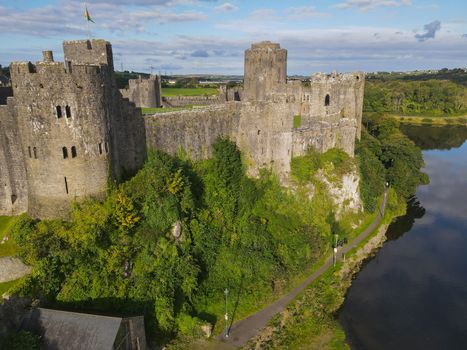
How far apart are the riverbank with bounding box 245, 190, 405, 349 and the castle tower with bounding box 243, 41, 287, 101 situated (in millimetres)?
16944

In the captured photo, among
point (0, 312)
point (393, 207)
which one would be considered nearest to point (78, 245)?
point (0, 312)

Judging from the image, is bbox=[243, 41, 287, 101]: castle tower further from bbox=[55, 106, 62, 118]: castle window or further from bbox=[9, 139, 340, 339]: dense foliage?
bbox=[55, 106, 62, 118]: castle window

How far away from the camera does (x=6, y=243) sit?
67.9 ft

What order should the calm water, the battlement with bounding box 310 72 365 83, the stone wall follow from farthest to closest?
the battlement with bounding box 310 72 365 83 < the stone wall < the calm water

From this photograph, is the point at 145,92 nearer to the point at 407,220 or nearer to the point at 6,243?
the point at 6,243

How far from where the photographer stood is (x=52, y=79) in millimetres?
19547

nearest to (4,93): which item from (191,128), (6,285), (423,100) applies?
(191,128)

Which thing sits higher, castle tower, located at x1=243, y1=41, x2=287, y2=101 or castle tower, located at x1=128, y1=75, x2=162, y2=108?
castle tower, located at x1=243, y1=41, x2=287, y2=101

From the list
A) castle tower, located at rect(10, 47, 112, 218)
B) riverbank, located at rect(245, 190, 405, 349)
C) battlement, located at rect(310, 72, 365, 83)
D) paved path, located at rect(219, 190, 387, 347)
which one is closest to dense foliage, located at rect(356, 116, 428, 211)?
battlement, located at rect(310, 72, 365, 83)

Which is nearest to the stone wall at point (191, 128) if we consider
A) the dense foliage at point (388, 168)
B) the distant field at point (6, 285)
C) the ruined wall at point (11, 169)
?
the ruined wall at point (11, 169)

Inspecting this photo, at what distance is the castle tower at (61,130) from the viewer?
64.3ft

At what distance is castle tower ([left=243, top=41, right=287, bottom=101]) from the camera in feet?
122

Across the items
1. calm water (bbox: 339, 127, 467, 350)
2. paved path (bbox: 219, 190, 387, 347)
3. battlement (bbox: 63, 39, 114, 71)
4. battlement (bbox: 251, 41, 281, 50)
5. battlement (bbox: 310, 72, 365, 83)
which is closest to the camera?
paved path (bbox: 219, 190, 387, 347)

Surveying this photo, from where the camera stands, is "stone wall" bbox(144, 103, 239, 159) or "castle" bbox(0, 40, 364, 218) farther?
"stone wall" bbox(144, 103, 239, 159)
